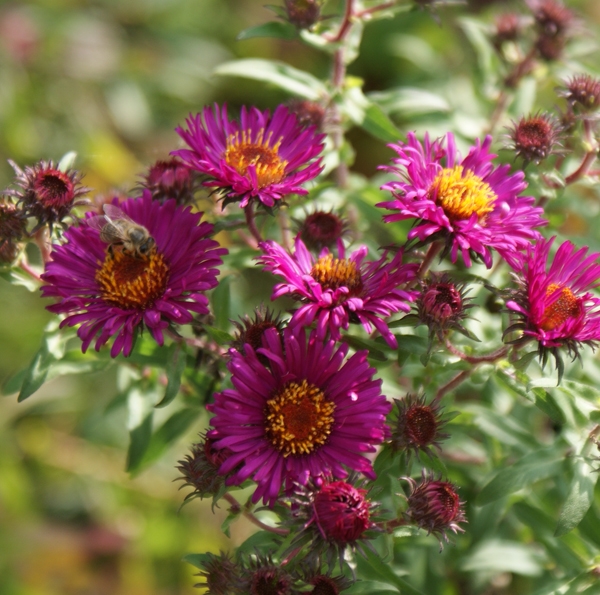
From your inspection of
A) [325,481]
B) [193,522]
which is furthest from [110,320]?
[193,522]

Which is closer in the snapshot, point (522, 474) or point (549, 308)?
point (549, 308)

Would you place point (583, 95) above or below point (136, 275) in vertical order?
above

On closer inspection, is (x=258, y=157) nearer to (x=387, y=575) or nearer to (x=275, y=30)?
(x=275, y=30)

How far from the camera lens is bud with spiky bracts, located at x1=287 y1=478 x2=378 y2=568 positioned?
1465mm

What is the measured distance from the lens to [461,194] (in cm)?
175

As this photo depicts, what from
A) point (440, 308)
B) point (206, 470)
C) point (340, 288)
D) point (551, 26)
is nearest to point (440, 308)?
point (440, 308)

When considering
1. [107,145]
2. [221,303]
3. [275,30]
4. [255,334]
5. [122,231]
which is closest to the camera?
[255,334]

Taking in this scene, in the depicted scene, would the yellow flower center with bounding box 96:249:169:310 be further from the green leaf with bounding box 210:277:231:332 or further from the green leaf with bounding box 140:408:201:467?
the green leaf with bounding box 140:408:201:467

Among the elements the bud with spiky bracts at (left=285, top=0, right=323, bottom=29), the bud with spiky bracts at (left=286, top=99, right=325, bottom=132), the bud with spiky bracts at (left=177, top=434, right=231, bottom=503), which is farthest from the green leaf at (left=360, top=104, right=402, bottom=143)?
the bud with spiky bracts at (left=177, top=434, right=231, bottom=503)

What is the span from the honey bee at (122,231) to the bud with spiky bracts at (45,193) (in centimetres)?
7

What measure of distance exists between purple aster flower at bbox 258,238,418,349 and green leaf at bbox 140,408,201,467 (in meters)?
0.76

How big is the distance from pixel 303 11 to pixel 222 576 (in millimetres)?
1606

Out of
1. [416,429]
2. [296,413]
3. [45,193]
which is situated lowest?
[416,429]

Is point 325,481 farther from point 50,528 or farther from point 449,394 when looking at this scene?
point 50,528
